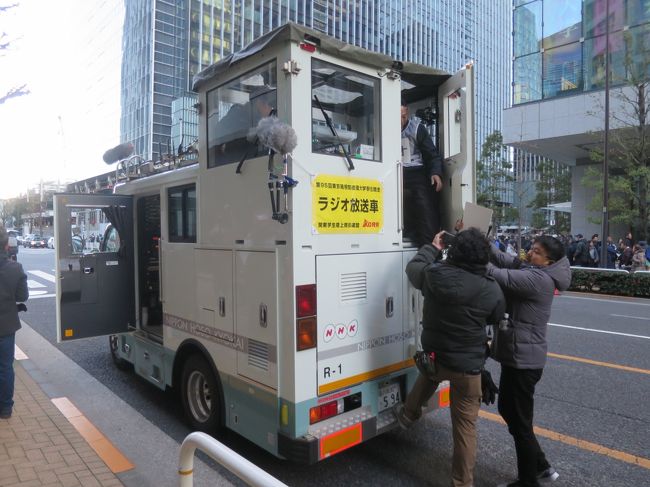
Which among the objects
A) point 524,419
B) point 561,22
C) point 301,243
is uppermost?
point 561,22

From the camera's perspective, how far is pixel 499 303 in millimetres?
3189

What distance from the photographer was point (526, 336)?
3.36 m

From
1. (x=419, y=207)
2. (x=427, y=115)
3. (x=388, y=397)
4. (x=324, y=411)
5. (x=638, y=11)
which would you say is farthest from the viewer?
(x=638, y=11)

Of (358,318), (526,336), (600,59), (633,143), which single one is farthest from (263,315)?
(600,59)

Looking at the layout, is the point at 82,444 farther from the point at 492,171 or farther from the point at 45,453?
the point at 492,171

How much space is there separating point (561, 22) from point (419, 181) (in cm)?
2552

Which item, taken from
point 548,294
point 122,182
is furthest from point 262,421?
point 122,182

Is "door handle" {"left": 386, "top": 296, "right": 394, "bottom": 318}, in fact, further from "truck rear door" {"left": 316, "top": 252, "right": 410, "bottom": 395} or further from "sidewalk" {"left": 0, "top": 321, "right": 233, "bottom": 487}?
"sidewalk" {"left": 0, "top": 321, "right": 233, "bottom": 487}

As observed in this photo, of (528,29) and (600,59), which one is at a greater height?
(528,29)

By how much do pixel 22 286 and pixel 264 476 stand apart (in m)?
3.84

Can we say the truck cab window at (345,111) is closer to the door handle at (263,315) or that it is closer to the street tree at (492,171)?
the door handle at (263,315)

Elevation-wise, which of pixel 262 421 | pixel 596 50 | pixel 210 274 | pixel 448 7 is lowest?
pixel 262 421

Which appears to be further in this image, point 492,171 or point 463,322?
point 492,171

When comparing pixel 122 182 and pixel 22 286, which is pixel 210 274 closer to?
pixel 22 286
